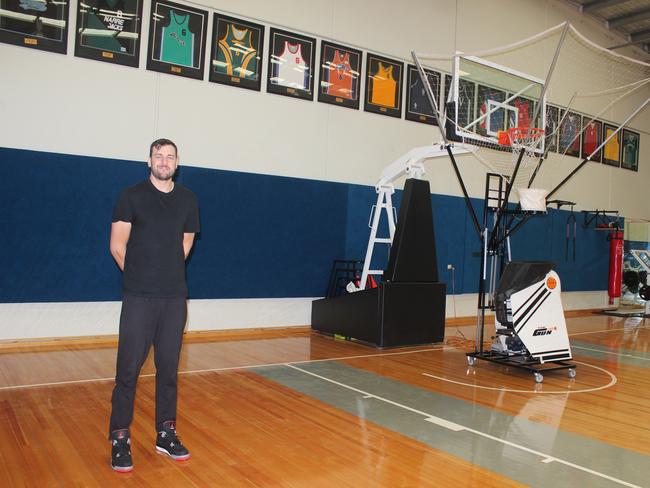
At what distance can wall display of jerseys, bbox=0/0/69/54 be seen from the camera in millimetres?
5508

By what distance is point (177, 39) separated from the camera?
21.1 ft

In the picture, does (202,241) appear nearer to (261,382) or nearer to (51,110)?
(51,110)

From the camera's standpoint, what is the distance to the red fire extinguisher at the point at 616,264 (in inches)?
444

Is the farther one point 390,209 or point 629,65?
point 629,65

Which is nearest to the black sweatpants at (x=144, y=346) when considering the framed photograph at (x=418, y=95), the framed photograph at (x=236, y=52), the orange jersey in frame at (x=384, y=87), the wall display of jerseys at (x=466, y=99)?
the wall display of jerseys at (x=466, y=99)

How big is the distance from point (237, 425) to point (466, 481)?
1412 millimetres

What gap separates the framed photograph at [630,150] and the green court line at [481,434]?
9.83 meters

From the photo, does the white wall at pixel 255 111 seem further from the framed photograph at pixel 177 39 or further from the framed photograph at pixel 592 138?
the framed photograph at pixel 592 138

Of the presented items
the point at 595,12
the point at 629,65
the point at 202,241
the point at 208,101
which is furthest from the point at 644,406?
the point at 595,12

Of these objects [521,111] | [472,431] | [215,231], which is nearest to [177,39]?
[215,231]

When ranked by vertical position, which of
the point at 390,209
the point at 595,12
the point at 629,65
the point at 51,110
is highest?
the point at 595,12

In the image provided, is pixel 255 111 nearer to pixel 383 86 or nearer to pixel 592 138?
pixel 383 86

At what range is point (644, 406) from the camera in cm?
430

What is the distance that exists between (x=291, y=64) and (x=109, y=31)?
88.7 inches
